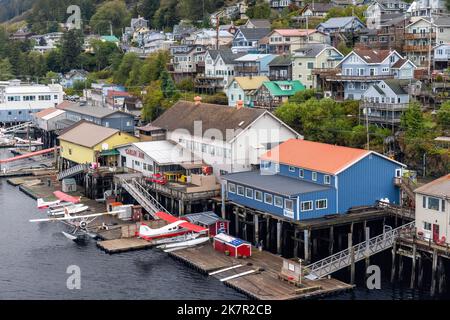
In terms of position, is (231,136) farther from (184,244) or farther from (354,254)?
(354,254)

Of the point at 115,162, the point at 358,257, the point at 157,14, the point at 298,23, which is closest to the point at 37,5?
the point at 157,14

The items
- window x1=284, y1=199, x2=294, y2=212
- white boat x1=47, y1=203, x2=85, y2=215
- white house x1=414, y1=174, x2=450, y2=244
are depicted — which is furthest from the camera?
white boat x1=47, y1=203, x2=85, y2=215

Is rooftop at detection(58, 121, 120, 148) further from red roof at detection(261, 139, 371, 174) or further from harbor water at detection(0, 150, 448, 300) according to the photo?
red roof at detection(261, 139, 371, 174)

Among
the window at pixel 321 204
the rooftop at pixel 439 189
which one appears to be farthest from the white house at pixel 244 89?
the rooftop at pixel 439 189

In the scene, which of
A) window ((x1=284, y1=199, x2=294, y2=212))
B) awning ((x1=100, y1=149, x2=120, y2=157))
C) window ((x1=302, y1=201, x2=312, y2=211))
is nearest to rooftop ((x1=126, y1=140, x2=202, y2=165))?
awning ((x1=100, y1=149, x2=120, y2=157))

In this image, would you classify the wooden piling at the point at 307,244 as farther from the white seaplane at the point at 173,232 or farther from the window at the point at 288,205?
the white seaplane at the point at 173,232

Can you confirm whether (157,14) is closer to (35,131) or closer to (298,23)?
(298,23)

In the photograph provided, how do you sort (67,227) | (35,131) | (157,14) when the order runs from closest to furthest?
(67,227) < (35,131) < (157,14)
